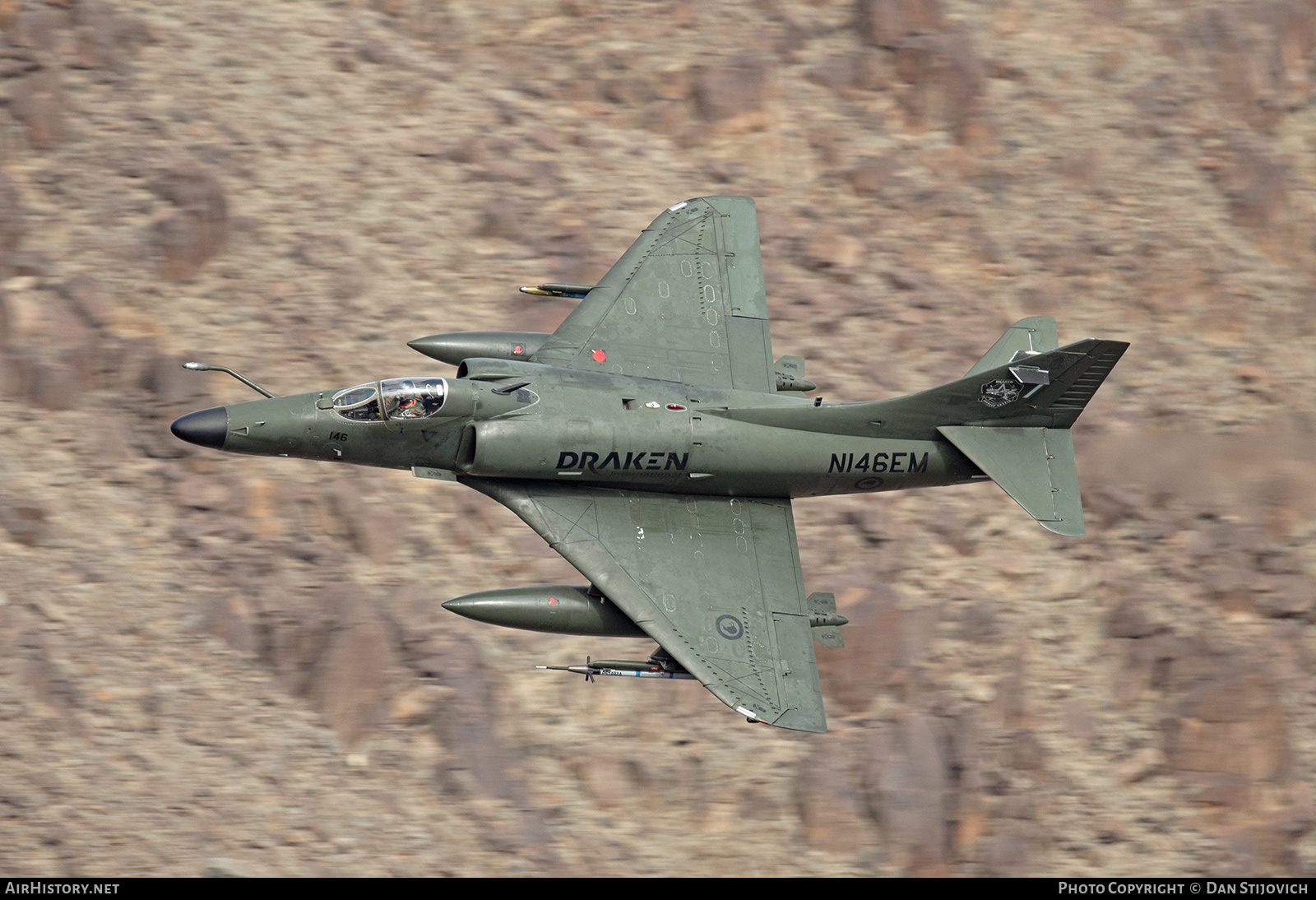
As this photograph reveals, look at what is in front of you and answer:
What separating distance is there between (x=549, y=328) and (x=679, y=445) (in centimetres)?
878

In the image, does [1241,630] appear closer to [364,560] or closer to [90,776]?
[364,560]

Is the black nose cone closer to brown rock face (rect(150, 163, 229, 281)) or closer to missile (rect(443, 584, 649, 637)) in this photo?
missile (rect(443, 584, 649, 637))

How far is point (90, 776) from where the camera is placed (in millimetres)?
27078

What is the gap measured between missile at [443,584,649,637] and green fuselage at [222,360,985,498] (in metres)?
1.91

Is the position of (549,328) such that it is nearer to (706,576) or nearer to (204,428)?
(706,576)

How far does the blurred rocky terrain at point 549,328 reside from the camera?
2855 cm

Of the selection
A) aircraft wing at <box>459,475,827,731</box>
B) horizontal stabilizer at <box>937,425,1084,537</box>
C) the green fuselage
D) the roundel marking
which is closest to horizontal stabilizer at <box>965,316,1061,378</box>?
horizontal stabilizer at <box>937,425,1084,537</box>

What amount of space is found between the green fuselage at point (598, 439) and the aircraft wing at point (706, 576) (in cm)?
40

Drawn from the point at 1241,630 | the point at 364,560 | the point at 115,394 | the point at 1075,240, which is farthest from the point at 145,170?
the point at 1241,630

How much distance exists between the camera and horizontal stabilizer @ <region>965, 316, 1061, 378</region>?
86.4 ft

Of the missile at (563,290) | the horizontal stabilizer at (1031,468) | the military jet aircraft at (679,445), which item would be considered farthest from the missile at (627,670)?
the missile at (563,290)

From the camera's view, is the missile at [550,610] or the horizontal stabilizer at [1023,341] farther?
the horizontal stabilizer at [1023,341]

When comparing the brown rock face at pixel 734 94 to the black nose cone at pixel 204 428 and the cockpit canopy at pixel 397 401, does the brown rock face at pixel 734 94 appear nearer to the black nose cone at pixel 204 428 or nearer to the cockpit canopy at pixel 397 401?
the cockpit canopy at pixel 397 401

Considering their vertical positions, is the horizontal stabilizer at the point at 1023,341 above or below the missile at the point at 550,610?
above
